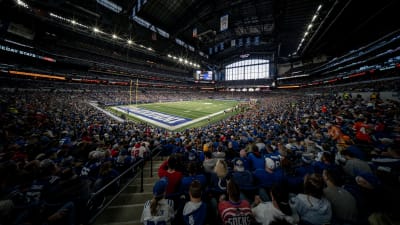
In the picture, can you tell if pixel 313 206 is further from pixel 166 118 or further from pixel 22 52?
pixel 22 52

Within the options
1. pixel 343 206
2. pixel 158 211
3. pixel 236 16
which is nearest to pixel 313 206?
pixel 343 206

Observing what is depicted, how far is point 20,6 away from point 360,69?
50.3m

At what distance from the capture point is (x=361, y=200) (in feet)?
6.94

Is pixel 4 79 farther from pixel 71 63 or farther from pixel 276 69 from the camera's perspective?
pixel 276 69

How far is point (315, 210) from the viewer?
183 centimetres

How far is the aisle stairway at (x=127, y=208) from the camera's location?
2.81m

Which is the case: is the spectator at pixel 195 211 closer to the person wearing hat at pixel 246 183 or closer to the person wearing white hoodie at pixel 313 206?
the person wearing hat at pixel 246 183

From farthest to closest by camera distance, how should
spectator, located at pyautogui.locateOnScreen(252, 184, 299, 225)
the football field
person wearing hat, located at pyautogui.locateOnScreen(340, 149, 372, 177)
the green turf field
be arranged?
the green turf field < the football field < person wearing hat, located at pyautogui.locateOnScreen(340, 149, 372, 177) < spectator, located at pyautogui.locateOnScreen(252, 184, 299, 225)

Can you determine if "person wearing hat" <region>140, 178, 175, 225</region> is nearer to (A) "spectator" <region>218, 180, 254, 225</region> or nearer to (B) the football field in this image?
(A) "spectator" <region>218, 180, 254, 225</region>

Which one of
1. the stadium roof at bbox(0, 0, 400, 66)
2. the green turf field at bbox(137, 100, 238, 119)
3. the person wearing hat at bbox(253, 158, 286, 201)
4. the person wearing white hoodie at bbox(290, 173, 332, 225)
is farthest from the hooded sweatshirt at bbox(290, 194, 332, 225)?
the green turf field at bbox(137, 100, 238, 119)

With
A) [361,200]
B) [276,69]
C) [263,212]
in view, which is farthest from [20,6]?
[276,69]

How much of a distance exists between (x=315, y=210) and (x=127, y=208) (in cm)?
393

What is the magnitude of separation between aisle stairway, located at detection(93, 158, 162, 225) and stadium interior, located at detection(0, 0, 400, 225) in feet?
0.10

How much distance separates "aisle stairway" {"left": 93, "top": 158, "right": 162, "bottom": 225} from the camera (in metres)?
2.81
